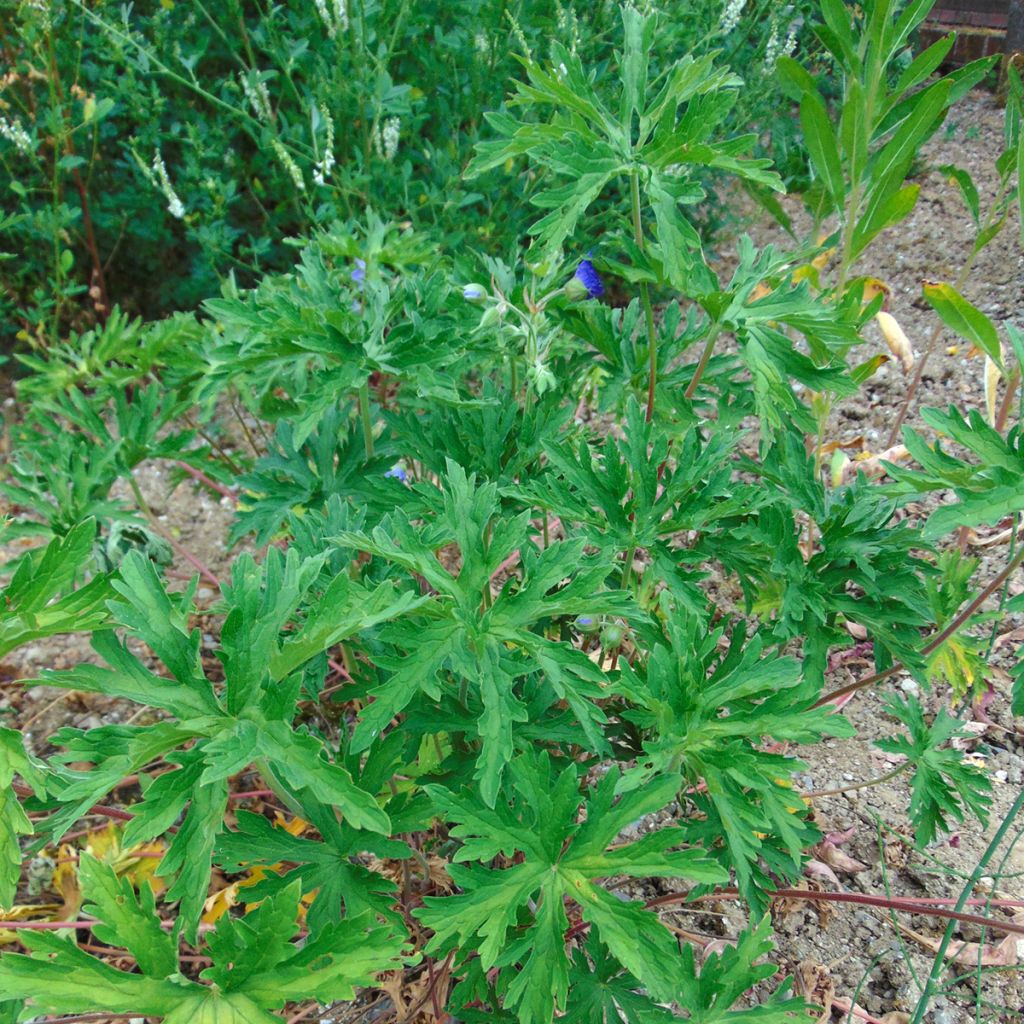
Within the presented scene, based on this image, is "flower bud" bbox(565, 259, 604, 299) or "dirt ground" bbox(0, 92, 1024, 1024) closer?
"dirt ground" bbox(0, 92, 1024, 1024)

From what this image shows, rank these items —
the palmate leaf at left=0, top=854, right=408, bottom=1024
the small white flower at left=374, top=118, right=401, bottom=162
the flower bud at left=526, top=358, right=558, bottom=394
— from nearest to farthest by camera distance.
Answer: the palmate leaf at left=0, top=854, right=408, bottom=1024, the flower bud at left=526, top=358, right=558, bottom=394, the small white flower at left=374, top=118, right=401, bottom=162

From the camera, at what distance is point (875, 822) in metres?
1.83

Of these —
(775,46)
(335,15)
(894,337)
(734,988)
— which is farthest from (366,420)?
(775,46)

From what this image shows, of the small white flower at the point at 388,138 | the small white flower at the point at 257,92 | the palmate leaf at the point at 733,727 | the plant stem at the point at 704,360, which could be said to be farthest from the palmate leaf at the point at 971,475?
the small white flower at the point at 257,92

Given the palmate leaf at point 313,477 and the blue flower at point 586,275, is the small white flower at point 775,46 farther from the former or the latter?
the palmate leaf at point 313,477

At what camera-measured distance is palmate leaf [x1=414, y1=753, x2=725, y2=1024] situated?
1.05 meters

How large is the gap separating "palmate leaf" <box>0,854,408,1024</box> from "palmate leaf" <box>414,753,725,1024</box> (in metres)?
0.11

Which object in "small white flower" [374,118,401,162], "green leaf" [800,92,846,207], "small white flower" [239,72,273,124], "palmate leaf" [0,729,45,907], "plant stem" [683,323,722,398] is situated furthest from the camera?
"small white flower" [374,118,401,162]

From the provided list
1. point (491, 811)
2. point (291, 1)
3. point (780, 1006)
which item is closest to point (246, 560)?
point (491, 811)

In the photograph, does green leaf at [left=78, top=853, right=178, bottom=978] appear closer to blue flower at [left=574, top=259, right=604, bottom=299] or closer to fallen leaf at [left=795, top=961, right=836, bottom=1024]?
fallen leaf at [left=795, top=961, right=836, bottom=1024]

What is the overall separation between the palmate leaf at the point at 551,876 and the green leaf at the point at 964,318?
3.62ft

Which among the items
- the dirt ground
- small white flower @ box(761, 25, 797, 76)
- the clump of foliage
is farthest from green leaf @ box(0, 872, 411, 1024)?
small white flower @ box(761, 25, 797, 76)

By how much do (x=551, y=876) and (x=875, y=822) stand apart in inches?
39.3

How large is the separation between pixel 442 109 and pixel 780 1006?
2.75m
